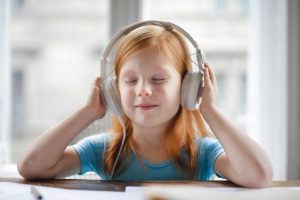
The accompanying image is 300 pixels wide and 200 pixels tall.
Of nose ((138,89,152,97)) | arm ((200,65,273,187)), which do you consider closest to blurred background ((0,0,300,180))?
arm ((200,65,273,187))

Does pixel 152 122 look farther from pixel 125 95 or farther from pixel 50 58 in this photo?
pixel 50 58

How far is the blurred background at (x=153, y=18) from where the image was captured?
137cm

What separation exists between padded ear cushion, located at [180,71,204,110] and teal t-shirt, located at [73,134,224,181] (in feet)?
0.56

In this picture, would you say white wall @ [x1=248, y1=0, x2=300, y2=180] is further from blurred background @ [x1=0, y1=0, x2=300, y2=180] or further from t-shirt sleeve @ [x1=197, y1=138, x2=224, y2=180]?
t-shirt sleeve @ [x1=197, y1=138, x2=224, y2=180]

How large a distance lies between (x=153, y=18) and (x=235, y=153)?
36.2 inches

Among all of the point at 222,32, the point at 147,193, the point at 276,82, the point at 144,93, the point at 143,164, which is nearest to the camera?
the point at 147,193

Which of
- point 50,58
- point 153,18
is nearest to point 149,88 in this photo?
point 153,18

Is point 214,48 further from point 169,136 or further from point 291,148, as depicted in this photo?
point 169,136

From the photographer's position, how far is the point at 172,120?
0.88 m

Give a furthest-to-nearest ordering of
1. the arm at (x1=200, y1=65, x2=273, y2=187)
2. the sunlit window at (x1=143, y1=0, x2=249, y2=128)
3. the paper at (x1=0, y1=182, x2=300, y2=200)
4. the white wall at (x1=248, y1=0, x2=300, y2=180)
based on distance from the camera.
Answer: the sunlit window at (x1=143, y1=0, x2=249, y2=128) → the white wall at (x1=248, y1=0, x2=300, y2=180) → the arm at (x1=200, y1=65, x2=273, y2=187) → the paper at (x1=0, y1=182, x2=300, y2=200)

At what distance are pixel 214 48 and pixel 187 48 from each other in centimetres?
69

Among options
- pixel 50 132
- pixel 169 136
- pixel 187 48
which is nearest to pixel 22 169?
pixel 50 132

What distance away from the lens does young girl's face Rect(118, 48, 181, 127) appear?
733 millimetres

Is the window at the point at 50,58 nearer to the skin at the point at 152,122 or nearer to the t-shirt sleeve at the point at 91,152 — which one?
the t-shirt sleeve at the point at 91,152
